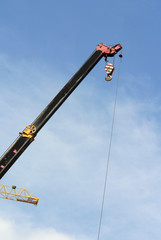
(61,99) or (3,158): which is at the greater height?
(61,99)

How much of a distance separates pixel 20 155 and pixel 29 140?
4.91ft

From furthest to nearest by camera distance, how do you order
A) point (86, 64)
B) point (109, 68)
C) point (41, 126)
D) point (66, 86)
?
1. point (109, 68)
2. point (86, 64)
3. point (66, 86)
4. point (41, 126)

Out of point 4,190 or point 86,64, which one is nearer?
point 86,64

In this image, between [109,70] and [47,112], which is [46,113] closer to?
[47,112]

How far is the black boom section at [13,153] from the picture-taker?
22.9 metres

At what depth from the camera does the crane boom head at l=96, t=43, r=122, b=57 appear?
101ft

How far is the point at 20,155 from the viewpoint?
23.8 m

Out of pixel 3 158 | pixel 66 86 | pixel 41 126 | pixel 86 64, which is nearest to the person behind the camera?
pixel 3 158

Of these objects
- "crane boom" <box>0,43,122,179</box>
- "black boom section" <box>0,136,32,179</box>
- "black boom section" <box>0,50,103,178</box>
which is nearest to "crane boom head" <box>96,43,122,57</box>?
"crane boom" <box>0,43,122,179</box>

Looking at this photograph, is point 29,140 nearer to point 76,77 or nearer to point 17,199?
point 76,77

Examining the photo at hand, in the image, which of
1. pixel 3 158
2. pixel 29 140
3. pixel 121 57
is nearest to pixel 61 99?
pixel 29 140

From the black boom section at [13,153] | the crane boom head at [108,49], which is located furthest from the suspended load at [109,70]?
the black boom section at [13,153]

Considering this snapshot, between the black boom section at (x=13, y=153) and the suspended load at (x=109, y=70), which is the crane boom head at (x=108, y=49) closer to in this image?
the suspended load at (x=109, y=70)

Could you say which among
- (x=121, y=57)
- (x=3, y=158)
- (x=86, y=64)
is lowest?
(x=3, y=158)
